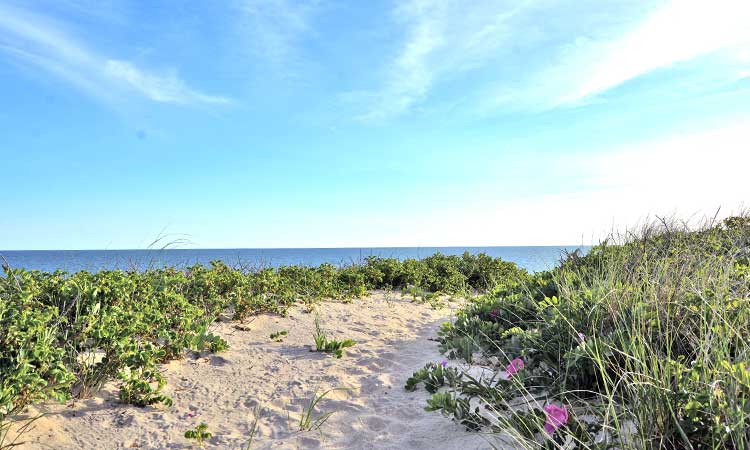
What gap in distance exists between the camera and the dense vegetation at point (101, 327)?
330 cm

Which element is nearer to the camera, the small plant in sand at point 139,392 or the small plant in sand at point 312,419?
the small plant in sand at point 312,419

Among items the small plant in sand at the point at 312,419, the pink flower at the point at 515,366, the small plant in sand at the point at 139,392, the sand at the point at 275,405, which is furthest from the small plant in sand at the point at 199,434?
the pink flower at the point at 515,366

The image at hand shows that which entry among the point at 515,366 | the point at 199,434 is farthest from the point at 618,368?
the point at 199,434

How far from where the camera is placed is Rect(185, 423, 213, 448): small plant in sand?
3586 mm

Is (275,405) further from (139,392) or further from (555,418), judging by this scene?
(555,418)

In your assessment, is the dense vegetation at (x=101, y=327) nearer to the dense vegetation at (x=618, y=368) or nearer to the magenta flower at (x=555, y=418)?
the dense vegetation at (x=618, y=368)

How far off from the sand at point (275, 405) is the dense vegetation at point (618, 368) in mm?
343

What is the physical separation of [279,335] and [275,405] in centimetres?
194

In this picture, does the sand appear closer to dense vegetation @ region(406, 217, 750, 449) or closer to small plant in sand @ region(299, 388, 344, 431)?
small plant in sand @ region(299, 388, 344, 431)

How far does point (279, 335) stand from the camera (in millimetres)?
6223

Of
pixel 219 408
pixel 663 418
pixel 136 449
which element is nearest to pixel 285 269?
pixel 219 408

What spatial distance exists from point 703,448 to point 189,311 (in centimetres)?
463

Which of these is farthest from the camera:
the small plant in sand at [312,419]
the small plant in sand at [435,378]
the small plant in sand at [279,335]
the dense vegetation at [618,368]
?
the small plant in sand at [279,335]

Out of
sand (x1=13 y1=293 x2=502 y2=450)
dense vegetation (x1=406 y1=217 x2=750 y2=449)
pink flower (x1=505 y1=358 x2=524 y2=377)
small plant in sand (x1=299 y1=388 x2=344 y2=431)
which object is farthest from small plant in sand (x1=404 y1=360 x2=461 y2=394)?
small plant in sand (x1=299 y1=388 x2=344 y2=431)
